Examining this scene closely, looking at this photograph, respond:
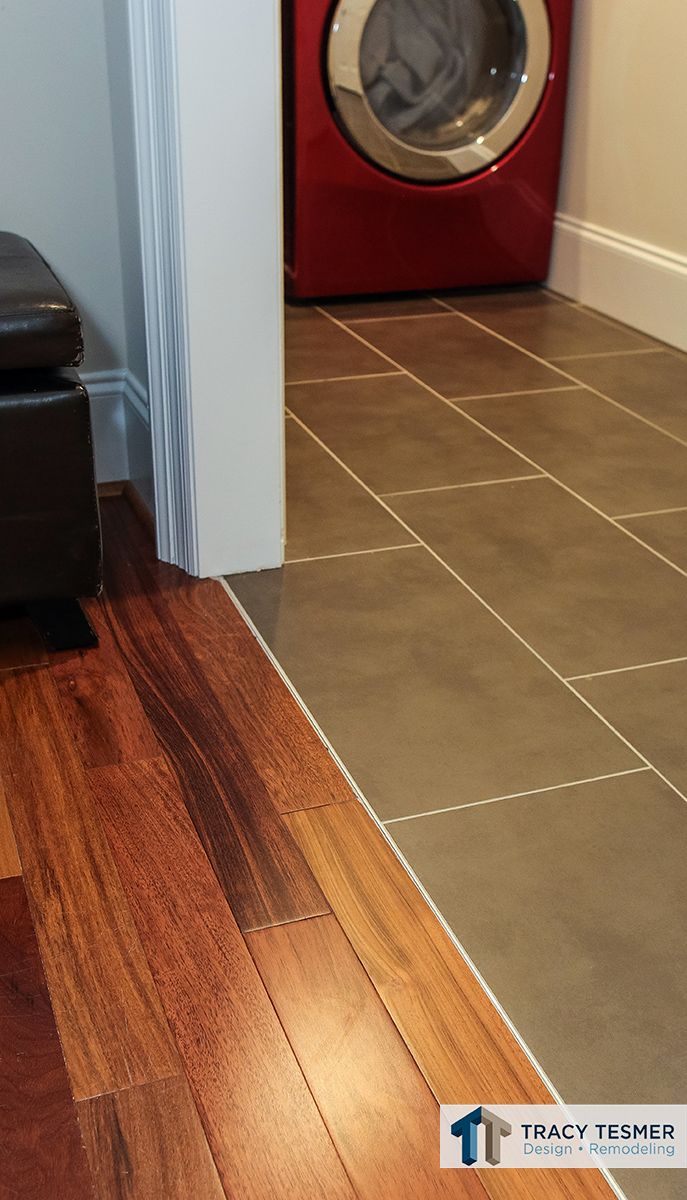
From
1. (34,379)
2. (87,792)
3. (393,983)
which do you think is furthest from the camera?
(34,379)

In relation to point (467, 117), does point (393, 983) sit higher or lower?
lower

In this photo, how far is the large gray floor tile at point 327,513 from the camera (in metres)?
1.72

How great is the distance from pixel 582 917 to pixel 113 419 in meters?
1.11

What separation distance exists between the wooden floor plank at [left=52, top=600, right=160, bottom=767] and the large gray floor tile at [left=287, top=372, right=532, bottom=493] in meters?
0.62

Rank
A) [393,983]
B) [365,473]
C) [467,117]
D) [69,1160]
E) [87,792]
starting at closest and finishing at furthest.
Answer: [69,1160] < [393,983] < [87,792] < [365,473] < [467,117]

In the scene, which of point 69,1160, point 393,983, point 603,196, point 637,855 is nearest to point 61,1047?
point 69,1160

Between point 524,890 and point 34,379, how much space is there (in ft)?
2.47

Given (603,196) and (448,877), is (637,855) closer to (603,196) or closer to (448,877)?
(448,877)

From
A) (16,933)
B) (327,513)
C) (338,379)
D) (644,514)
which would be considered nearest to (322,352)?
(338,379)

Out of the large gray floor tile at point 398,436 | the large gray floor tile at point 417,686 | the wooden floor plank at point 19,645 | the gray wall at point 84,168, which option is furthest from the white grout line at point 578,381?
the wooden floor plank at point 19,645

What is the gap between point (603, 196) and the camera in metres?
2.78

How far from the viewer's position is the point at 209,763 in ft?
4.12

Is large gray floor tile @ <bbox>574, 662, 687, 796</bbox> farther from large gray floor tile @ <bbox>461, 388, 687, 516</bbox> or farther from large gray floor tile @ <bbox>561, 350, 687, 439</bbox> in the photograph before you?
large gray floor tile @ <bbox>561, 350, 687, 439</bbox>

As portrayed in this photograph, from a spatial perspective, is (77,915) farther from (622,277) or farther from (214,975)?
(622,277)
